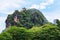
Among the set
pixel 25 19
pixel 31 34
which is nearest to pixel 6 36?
pixel 31 34

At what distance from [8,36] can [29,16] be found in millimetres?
46547

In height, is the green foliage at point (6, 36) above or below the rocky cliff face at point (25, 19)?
below

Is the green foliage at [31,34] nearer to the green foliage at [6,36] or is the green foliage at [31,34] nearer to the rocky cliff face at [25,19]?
the green foliage at [6,36]

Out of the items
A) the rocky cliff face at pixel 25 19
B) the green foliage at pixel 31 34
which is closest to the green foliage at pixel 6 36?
the green foliage at pixel 31 34

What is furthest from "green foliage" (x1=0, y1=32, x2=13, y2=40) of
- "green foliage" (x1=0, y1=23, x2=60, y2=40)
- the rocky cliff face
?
the rocky cliff face

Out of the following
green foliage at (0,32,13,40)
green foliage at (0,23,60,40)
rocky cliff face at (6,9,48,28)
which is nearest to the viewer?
green foliage at (0,32,13,40)

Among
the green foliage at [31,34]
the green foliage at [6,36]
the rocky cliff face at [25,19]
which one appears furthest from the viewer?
the rocky cliff face at [25,19]

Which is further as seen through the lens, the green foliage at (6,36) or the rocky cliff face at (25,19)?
the rocky cliff face at (25,19)

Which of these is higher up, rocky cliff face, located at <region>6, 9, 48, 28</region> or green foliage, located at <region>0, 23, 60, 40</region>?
rocky cliff face, located at <region>6, 9, 48, 28</region>

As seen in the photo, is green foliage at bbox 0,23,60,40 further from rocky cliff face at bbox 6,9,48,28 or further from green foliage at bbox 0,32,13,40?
rocky cliff face at bbox 6,9,48,28

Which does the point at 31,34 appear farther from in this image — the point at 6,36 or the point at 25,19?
the point at 25,19

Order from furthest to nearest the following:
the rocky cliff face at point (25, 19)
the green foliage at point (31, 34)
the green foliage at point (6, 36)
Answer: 1. the rocky cliff face at point (25, 19)
2. the green foliage at point (31, 34)
3. the green foliage at point (6, 36)

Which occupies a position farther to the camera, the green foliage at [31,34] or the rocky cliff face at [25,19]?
the rocky cliff face at [25,19]

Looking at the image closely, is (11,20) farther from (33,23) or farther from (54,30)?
(54,30)
